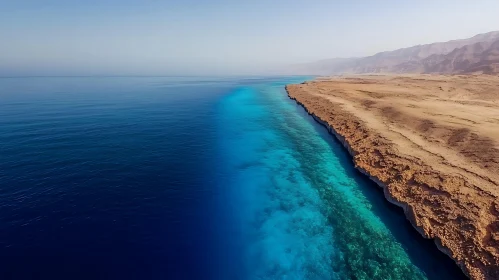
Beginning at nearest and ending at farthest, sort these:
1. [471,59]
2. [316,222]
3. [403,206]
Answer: [316,222] < [403,206] < [471,59]

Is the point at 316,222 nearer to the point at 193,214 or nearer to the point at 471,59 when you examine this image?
the point at 193,214

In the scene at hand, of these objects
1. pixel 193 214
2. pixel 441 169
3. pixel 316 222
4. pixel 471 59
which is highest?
pixel 471 59

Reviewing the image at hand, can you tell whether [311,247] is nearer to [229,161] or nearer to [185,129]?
[229,161]

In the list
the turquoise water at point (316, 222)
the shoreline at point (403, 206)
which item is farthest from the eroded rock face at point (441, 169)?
the turquoise water at point (316, 222)

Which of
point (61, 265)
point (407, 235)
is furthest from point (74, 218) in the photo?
point (407, 235)

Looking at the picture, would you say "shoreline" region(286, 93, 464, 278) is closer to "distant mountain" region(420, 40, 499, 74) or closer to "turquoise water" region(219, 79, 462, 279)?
"turquoise water" region(219, 79, 462, 279)

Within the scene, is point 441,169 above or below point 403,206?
above

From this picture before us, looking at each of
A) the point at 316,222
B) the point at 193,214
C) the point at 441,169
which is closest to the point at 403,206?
the point at 441,169
